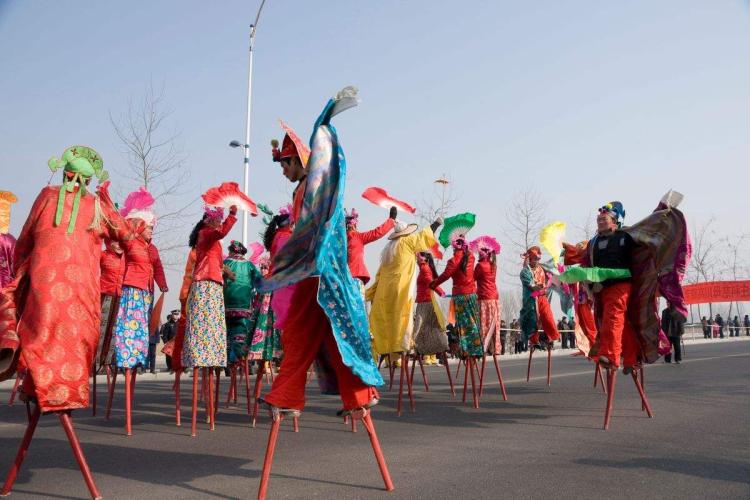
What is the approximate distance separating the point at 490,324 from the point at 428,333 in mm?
947

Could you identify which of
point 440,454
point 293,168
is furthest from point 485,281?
point 293,168

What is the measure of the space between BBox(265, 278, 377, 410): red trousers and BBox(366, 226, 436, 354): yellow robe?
3693mm

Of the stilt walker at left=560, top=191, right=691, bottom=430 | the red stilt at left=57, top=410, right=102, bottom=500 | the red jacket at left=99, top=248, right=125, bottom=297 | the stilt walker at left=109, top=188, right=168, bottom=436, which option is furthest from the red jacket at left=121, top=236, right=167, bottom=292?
the stilt walker at left=560, top=191, right=691, bottom=430

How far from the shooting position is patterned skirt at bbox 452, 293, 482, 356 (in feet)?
27.8

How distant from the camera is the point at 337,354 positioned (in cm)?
424

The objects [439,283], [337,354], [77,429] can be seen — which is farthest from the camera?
[439,283]

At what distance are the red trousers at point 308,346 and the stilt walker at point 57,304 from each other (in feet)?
4.06

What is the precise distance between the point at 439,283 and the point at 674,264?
2.97 meters

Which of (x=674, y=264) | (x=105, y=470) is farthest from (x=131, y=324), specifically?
(x=674, y=264)

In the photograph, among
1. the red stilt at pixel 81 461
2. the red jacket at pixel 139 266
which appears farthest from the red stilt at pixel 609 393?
the red jacket at pixel 139 266

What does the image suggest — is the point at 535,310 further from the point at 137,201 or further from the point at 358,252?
the point at 137,201

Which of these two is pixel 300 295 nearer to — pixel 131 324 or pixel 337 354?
pixel 337 354

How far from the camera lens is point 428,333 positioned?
360 inches

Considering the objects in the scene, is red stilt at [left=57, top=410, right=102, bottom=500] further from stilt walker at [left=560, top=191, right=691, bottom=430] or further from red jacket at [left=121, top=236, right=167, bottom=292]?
stilt walker at [left=560, top=191, right=691, bottom=430]
